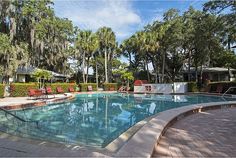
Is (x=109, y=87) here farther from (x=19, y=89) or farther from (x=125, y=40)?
(x=19, y=89)

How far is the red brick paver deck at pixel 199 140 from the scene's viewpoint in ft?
15.6

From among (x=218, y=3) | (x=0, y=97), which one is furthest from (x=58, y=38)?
(x=218, y=3)

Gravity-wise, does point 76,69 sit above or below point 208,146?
above

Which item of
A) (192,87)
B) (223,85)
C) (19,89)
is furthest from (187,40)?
(19,89)

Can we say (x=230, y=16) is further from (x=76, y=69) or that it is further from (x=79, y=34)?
(x=76, y=69)

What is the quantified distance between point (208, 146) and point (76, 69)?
1631 inches

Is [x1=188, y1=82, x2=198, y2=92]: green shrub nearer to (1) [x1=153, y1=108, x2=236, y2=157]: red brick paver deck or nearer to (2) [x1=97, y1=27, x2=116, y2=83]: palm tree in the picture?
(2) [x1=97, y1=27, x2=116, y2=83]: palm tree

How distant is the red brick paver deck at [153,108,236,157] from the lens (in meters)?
4.75

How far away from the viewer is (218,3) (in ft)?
62.4

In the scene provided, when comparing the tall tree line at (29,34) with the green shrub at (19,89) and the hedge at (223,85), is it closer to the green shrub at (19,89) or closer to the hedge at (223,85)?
the green shrub at (19,89)

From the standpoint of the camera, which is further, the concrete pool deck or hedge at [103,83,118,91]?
hedge at [103,83,118,91]

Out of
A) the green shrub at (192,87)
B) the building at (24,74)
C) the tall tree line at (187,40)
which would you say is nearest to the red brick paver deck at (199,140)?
the tall tree line at (187,40)

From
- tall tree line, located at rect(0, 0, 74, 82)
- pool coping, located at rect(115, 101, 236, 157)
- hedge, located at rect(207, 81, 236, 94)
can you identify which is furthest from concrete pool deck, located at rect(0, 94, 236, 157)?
tall tree line, located at rect(0, 0, 74, 82)

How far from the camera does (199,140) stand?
222 inches
